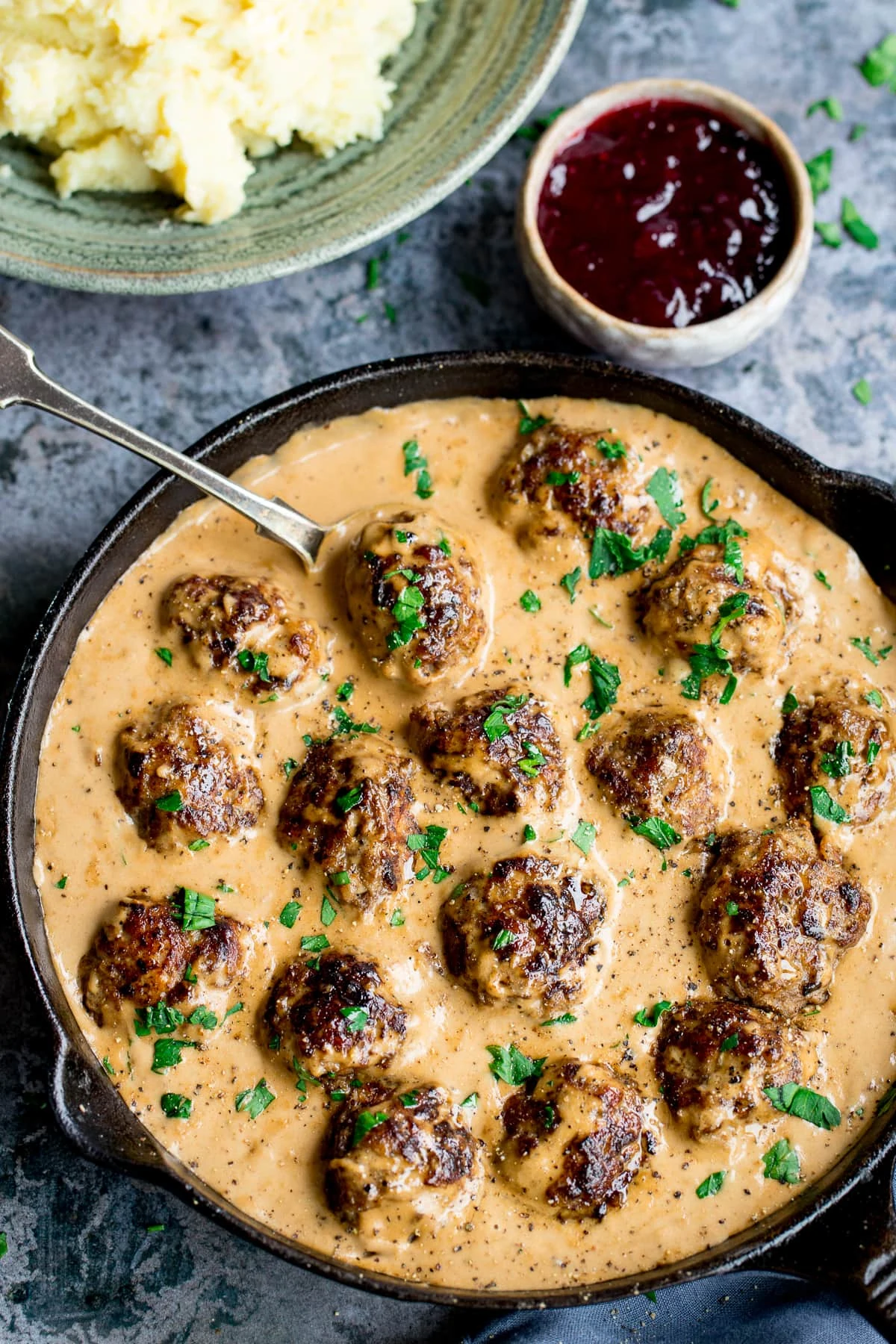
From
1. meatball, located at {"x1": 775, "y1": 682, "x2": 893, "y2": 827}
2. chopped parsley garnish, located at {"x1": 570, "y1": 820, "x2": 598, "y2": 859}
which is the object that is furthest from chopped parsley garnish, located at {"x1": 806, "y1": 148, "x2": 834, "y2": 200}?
chopped parsley garnish, located at {"x1": 570, "y1": 820, "x2": 598, "y2": 859}

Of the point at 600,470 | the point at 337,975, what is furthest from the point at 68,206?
the point at 337,975

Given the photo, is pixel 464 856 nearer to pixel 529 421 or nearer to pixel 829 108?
pixel 529 421

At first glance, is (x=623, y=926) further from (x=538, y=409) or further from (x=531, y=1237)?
(x=538, y=409)

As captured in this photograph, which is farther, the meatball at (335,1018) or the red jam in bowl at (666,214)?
the red jam in bowl at (666,214)

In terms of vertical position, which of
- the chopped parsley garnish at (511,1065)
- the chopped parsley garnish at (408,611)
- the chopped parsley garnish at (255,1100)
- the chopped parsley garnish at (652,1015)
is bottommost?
the chopped parsley garnish at (255,1100)

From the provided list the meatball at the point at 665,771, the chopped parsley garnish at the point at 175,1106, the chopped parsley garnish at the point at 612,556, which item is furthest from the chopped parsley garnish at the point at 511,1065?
the chopped parsley garnish at the point at 612,556

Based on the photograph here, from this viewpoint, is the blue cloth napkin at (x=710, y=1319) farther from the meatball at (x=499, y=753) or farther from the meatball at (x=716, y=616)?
the meatball at (x=716, y=616)
